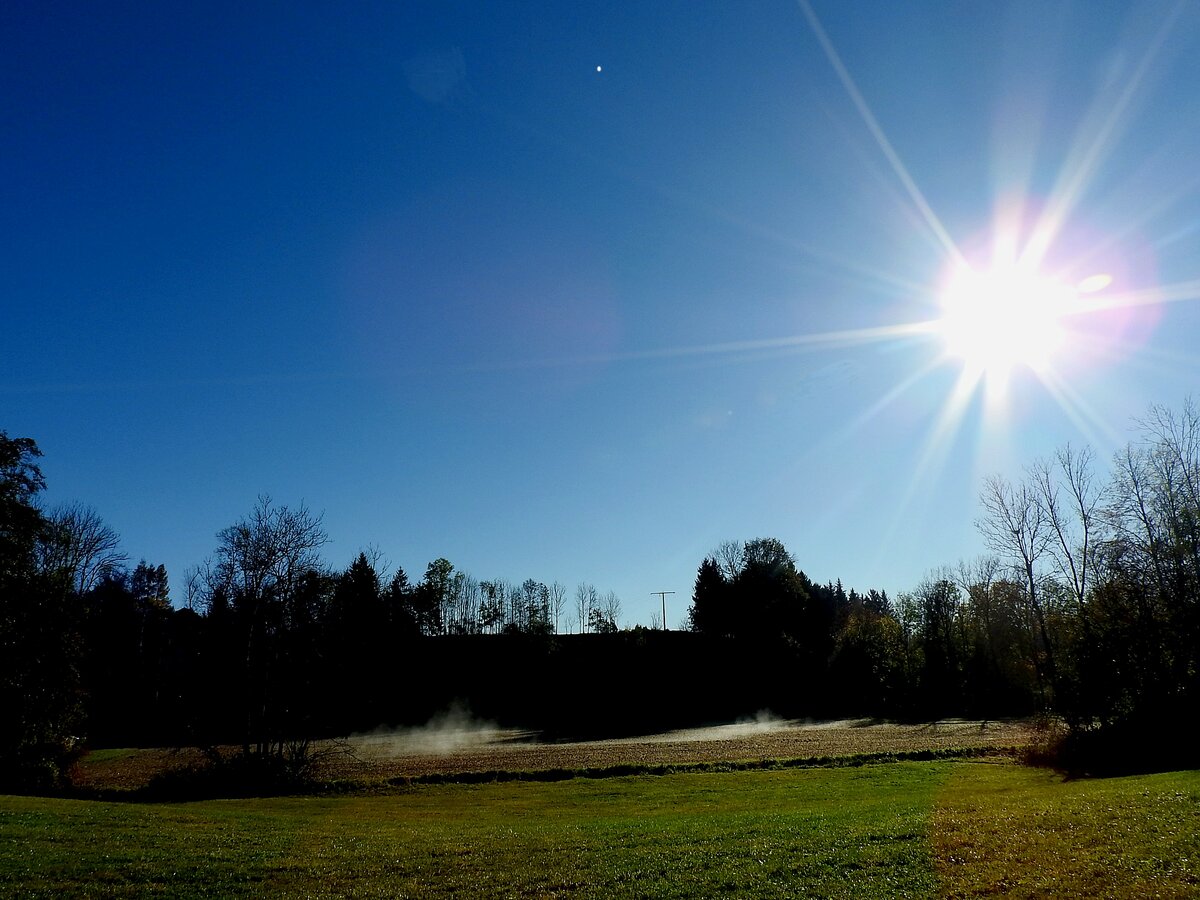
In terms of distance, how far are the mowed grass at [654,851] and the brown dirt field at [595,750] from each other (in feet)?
70.4

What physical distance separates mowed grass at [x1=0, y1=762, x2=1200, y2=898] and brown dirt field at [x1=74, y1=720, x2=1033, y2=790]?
21459mm

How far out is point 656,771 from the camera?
38.3 meters

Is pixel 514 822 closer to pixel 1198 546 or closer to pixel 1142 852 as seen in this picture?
pixel 1142 852

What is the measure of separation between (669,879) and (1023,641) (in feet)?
232

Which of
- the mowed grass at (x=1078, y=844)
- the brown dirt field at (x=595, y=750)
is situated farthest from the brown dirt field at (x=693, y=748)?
the mowed grass at (x=1078, y=844)

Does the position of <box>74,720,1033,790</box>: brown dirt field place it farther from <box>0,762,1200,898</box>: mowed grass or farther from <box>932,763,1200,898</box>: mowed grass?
<box>932,763,1200,898</box>: mowed grass

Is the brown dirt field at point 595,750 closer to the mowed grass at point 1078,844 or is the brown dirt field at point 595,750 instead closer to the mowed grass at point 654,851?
the mowed grass at point 654,851

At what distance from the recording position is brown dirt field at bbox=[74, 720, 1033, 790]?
139ft

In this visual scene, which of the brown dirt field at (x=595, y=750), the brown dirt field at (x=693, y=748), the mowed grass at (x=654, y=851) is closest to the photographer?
the mowed grass at (x=654, y=851)

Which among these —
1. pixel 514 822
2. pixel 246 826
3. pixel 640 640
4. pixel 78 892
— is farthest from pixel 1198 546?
pixel 640 640

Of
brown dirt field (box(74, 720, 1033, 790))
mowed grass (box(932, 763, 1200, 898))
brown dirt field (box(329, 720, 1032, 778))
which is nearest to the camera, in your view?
mowed grass (box(932, 763, 1200, 898))

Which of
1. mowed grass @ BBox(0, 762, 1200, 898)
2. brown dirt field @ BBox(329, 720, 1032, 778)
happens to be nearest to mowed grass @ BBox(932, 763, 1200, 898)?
mowed grass @ BBox(0, 762, 1200, 898)

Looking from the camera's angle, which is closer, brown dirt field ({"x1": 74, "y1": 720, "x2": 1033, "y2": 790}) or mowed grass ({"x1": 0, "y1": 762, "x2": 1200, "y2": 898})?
mowed grass ({"x1": 0, "y1": 762, "x2": 1200, "y2": 898})

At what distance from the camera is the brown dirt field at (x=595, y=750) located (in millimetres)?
42250
